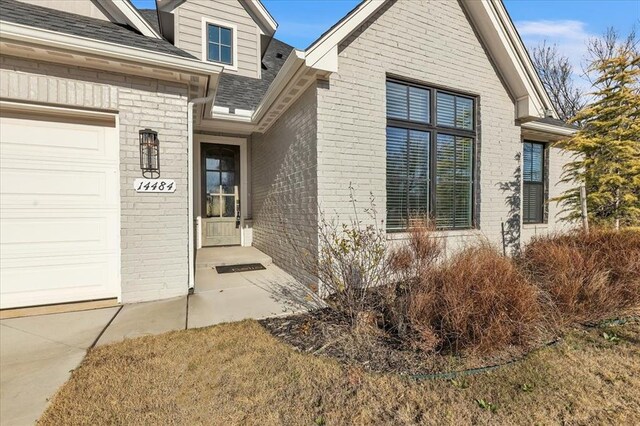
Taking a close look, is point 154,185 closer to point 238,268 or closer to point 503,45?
point 238,268

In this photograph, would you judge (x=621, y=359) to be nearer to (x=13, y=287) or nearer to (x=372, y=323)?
(x=372, y=323)

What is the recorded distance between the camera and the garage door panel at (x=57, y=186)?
4.03 meters

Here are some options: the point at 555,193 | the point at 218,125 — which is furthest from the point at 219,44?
the point at 555,193

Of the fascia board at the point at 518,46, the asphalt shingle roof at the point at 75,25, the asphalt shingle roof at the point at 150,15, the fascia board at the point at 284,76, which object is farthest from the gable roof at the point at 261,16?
the fascia board at the point at 518,46

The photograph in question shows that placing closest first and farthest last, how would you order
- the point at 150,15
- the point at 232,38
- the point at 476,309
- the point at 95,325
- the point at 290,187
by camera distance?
the point at 476,309 < the point at 95,325 < the point at 290,187 < the point at 232,38 < the point at 150,15

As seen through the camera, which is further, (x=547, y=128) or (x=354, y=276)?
(x=547, y=128)

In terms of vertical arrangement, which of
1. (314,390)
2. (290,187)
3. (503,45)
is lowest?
(314,390)

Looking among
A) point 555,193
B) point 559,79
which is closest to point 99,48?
point 555,193

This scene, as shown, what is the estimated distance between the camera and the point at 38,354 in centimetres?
305

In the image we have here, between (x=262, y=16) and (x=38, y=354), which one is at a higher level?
(x=262, y=16)

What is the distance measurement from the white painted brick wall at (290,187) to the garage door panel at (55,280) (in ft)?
9.57

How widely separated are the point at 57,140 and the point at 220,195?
443 cm

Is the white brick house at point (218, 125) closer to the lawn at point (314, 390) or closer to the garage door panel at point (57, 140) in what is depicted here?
the garage door panel at point (57, 140)

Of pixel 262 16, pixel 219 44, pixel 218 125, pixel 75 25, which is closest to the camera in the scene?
pixel 75 25
